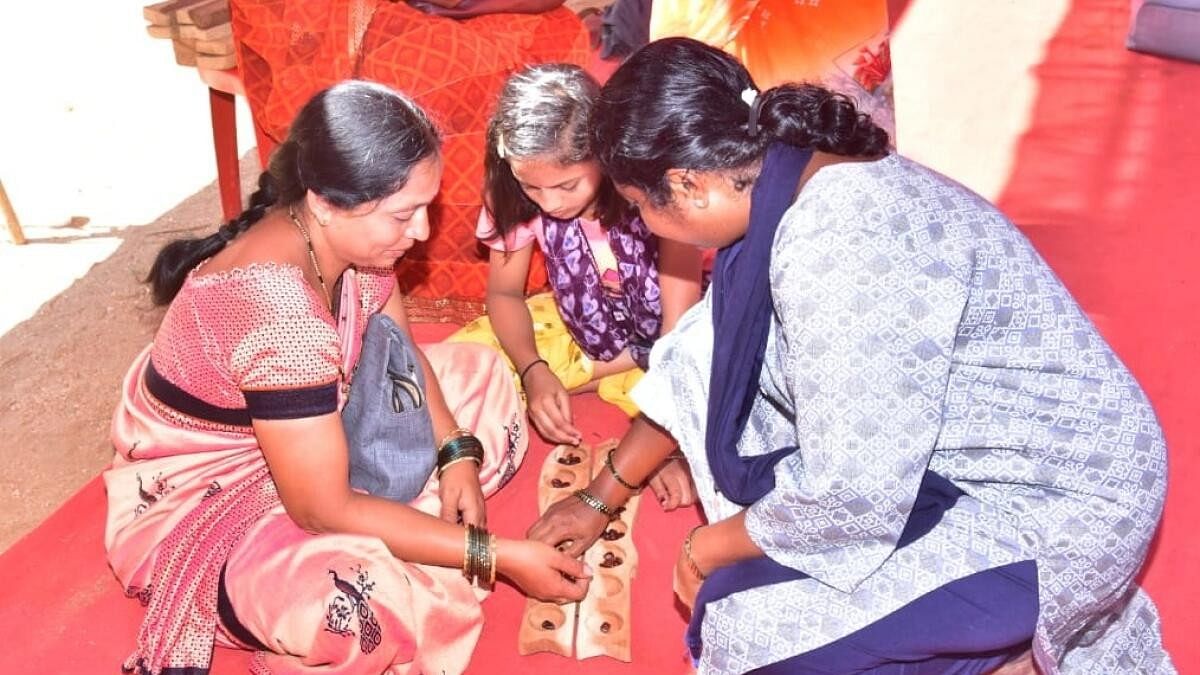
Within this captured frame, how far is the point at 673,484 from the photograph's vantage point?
2646mm

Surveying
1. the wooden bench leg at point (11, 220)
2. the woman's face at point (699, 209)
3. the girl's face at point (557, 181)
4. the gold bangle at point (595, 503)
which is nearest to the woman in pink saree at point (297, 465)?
the gold bangle at point (595, 503)

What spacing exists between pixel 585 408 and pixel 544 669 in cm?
93

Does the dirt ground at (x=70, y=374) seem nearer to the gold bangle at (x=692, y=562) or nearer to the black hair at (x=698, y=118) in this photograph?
the gold bangle at (x=692, y=562)

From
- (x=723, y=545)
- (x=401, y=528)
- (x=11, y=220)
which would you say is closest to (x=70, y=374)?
(x=11, y=220)

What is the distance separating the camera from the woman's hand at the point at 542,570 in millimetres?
2201

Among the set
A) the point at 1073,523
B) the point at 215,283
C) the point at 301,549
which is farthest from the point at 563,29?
the point at 1073,523

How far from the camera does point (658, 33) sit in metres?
3.52

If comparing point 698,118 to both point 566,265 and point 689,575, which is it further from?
point 566,265

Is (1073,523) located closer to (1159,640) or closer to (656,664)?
(1159,640)

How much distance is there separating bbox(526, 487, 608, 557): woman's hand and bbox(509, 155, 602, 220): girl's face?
656 mm

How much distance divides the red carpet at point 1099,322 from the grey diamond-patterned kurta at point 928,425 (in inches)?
23.9

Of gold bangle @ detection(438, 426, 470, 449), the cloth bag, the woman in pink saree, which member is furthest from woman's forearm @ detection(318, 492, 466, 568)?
gold bangle @ detection(438, 426, 470, 449)

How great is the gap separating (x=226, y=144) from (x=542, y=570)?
222cm

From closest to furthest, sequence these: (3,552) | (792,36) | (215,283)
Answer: (215,283)
(3,552)
(792,36)
